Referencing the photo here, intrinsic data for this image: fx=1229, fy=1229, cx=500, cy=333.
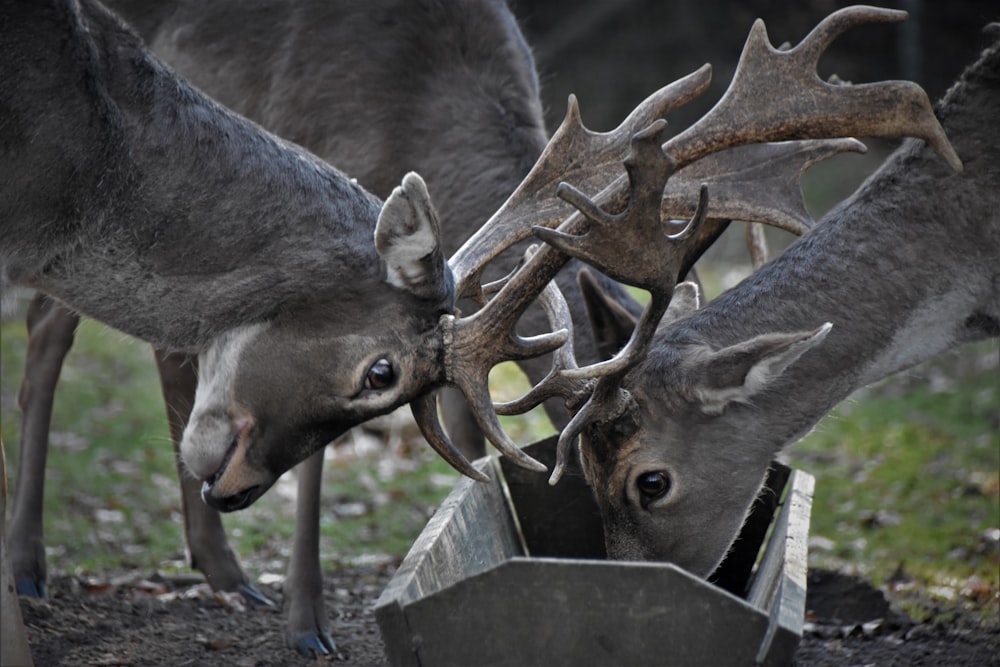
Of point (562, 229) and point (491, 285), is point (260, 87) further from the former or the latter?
point (562, 229)

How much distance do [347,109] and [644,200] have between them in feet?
7.29

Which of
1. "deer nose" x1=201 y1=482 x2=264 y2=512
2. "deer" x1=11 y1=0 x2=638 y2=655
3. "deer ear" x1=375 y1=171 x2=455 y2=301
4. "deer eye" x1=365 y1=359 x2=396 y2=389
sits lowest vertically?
"deer nose" x1=201 y1=482 x2=264 y2=512

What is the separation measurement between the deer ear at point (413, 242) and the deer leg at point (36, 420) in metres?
2.34

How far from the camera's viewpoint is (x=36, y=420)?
227 inches

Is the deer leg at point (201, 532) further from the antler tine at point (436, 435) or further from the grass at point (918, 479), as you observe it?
the grass at point (918, 479)

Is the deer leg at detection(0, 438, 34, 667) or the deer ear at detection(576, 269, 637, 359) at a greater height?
the deer ear at detection(576, 269, 637, 359)

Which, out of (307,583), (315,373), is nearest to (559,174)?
(315,373)

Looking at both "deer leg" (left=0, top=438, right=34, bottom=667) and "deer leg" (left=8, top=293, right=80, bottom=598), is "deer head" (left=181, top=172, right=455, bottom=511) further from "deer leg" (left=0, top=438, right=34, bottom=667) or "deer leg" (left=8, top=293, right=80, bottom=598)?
"deer leg" (left=8, top=293, right=80, bottom=598)

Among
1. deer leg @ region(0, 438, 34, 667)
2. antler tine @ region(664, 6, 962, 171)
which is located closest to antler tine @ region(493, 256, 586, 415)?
antler tine @ region(664, 6, 962, 171)

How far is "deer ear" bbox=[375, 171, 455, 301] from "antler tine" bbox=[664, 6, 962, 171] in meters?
0.97

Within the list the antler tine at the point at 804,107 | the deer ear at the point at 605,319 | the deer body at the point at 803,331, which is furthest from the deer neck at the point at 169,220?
the antler tine at the point at 804,107

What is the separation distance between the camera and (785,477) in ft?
16.1

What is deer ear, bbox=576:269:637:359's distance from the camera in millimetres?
4809

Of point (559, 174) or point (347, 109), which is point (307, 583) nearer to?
point (559, 174)
